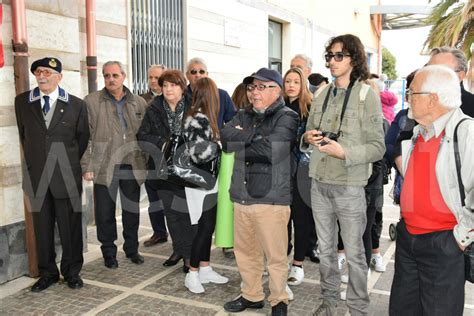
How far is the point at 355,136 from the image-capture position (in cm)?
316

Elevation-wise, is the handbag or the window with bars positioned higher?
the window with bars

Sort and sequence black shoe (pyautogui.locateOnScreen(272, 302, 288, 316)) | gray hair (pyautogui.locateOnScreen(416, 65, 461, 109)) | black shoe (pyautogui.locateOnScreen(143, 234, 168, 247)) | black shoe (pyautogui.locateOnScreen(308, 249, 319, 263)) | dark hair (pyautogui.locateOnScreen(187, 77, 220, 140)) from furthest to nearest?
black shoe (pyautogui.locateOnScreen(143, 234, 168, 247))
black shoe (pyautogui.locateOnScreen(308, 249, 319, 263))
dark hair (pyautogui.locateOnScreen(187, 77, 220, 140))
black shoe (pyautogui.locateOnScreen(272, 302, 288, 316))
gray hair (pyautogui.locateOnScreen(416, 65, 461, 109))

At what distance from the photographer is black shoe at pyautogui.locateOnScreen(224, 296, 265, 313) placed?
11.9 ft

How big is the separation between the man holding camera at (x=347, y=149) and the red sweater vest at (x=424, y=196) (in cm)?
52

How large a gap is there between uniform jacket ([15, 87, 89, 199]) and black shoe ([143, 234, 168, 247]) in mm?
1375

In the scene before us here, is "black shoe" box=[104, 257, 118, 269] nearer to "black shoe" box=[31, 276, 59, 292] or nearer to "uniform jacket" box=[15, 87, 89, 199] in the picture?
"black shoe" box=[31, 276, 59, 292]

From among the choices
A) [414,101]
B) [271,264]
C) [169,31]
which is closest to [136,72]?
[169,31]

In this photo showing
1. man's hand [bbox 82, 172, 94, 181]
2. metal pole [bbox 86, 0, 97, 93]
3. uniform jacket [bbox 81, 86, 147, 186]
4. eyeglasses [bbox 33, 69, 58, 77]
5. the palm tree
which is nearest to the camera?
eyeglasses [bbox 33, 69, 58, 77]

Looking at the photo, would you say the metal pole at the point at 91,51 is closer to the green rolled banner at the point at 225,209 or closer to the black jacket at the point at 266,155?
the green rolled banner at the point at 225,209

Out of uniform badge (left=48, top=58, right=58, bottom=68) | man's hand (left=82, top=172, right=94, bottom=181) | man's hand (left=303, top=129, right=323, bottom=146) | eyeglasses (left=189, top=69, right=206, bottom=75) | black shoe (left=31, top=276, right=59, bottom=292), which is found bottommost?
black shoe (left=31, top=276, right=59, bottom=292)

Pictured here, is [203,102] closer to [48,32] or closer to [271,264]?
[271,264]

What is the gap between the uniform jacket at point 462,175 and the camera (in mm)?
2295

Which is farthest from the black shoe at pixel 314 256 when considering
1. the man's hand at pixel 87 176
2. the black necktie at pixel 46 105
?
the black necktie at pixel 46 105

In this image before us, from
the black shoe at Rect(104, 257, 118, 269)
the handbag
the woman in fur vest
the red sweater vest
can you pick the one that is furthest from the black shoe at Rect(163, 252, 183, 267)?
the handbag
